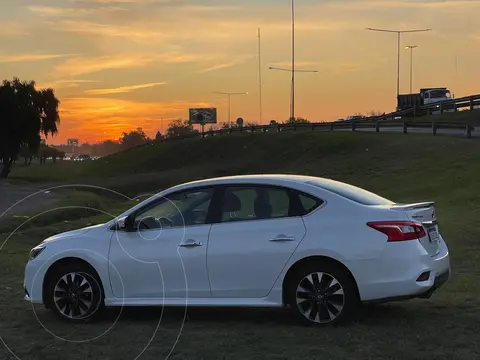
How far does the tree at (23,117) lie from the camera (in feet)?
184

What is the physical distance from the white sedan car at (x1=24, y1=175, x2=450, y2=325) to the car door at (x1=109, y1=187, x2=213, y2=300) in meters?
0.01

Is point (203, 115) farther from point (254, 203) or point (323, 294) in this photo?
point (323, 294)

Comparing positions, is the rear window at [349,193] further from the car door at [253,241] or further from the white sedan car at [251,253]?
the car door at [253,241]

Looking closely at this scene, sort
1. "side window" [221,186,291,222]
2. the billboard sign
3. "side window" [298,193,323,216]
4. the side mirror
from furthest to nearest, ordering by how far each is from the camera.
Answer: the billboard sign
the side mirror
"side window" [221,186,291,222]
"side window" [298,193,323,216]

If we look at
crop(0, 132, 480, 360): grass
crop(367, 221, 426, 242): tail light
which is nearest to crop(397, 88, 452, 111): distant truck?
crop(0, 132, 480, 360): grass

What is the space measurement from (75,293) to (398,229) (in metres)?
3.52

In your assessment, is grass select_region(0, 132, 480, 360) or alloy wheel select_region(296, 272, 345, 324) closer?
grass select_region(0, 132, 480, 360)

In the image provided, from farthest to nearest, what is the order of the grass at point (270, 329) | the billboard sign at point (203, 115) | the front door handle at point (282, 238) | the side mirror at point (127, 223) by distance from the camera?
the billboard sign at point (203, 115) < the side mirror at point (127, 223) < the front door handle at point (282, 238) < the grass at point (270, 329)

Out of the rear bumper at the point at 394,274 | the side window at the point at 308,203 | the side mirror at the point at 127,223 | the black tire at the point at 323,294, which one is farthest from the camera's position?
the side mirror at the point at 127,223

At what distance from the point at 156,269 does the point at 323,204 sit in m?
1.87

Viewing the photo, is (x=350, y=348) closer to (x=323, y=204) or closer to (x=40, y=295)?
(x=323, y=204)

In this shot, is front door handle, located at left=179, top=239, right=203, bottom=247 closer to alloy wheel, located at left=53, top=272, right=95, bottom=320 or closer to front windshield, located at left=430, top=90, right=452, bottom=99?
alloy wheel, located at left=53, top=272, right=95, bottom=320

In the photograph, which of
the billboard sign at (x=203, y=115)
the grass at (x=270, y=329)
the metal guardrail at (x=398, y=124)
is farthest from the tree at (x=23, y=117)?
the billboard sign at (x=203, y=115)

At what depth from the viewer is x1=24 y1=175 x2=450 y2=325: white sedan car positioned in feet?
21.8
